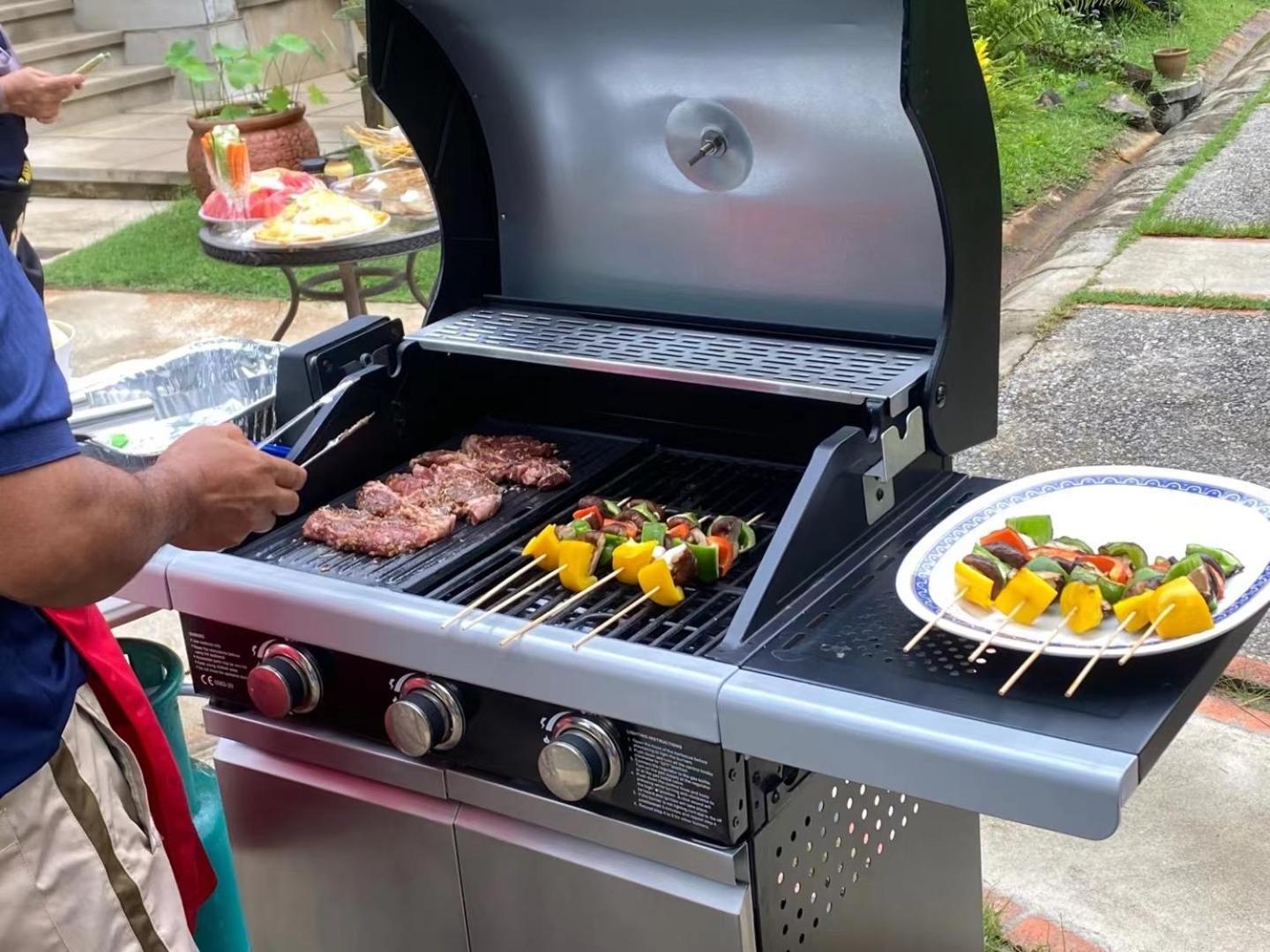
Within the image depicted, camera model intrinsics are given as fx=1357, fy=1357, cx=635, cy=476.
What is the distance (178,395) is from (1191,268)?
505 centimetres

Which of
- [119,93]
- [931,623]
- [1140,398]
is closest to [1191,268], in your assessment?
[1140,398]

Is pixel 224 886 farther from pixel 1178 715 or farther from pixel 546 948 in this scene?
pixel 1178 715

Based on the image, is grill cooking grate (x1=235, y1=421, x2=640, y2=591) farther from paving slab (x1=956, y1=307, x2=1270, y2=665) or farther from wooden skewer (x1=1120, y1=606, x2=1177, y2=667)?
paving slab (x1=956, y1=307, x2=1270, y2=665)

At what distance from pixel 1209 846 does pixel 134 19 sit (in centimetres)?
992

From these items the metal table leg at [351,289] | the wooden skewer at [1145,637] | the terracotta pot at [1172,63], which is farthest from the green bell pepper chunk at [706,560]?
the terracotta pot at [1172,63]

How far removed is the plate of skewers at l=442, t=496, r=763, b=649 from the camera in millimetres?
1783

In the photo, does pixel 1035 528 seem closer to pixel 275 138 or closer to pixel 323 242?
pixel 323 242

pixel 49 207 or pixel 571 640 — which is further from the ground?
pixel 571 640

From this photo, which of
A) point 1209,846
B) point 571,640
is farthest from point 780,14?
point 1209,846

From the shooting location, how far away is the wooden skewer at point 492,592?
5.67 ft

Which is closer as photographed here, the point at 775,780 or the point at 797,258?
the point at 775,780

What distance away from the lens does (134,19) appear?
10.3 m

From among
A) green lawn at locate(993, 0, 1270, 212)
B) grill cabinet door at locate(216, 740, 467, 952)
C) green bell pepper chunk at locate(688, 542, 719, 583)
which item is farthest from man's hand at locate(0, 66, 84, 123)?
green lawn at locate(993, 0, 1270, 212)

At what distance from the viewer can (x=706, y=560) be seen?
72.9 inches
